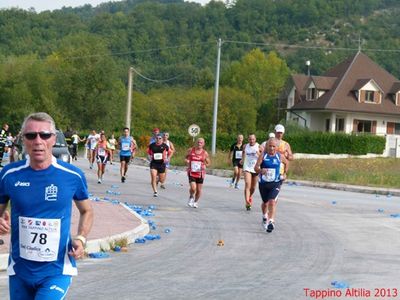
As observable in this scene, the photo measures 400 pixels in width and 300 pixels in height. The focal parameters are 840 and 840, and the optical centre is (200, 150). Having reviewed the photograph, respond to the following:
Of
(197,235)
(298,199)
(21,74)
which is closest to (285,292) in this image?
(197,235)

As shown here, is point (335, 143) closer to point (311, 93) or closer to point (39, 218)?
point (311, 93)

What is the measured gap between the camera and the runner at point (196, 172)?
19844 mm

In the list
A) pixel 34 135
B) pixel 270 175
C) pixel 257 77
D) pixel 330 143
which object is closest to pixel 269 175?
pixel 270 175

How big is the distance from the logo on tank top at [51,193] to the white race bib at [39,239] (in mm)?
149

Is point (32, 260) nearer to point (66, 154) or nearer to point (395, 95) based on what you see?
point (66, 154)

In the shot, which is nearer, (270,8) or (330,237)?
(330,237)

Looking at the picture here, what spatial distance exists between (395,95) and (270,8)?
327 feet

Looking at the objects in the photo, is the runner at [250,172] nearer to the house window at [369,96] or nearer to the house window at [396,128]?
the house window at [369,96]

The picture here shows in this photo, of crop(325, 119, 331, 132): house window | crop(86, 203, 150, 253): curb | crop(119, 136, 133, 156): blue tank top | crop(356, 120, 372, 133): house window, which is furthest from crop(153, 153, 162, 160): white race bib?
crop(325, 119, 331, 132): house window

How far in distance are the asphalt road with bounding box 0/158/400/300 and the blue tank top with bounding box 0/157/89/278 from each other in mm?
3206

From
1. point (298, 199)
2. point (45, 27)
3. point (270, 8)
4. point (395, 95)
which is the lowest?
point (298, 199)

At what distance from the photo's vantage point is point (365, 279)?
10430 mm

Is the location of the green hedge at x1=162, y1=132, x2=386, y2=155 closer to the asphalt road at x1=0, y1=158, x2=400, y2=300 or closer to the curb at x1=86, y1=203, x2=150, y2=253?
the asphalt road at x1=0, y1=158, x2=400, y2=300

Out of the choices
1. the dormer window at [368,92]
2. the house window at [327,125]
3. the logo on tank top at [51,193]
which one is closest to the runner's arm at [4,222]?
the logo on tank top at [51,193]
